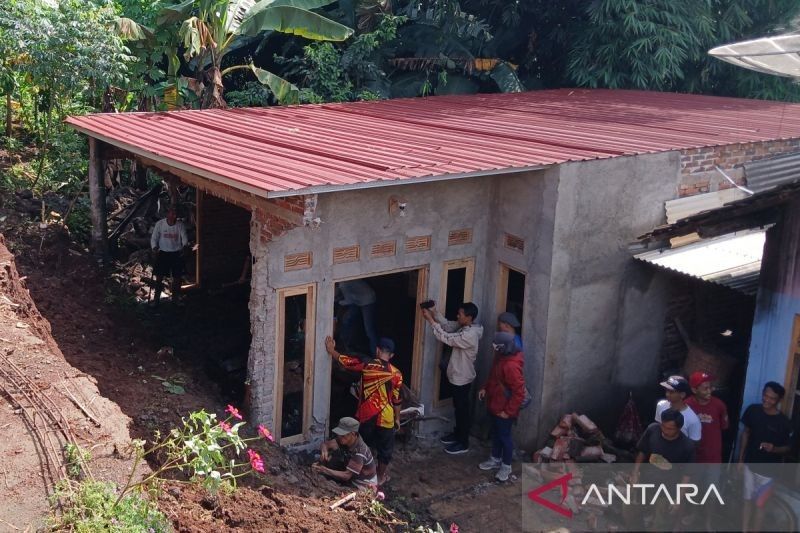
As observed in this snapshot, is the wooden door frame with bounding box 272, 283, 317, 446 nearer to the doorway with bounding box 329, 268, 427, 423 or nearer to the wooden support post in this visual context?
the doorway with bounding box 329, 268, 427, 423

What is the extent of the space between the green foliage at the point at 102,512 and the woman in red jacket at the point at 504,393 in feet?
12.4

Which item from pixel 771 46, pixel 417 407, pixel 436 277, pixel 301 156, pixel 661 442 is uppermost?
pixel 771 46

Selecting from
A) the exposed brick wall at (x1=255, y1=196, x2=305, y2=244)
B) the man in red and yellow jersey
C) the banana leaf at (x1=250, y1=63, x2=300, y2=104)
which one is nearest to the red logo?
the man in red and yellow jersey

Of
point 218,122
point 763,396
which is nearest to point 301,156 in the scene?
point 218,122

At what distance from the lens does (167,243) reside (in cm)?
1095

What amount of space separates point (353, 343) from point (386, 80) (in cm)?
805

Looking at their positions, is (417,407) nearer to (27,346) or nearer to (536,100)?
(27,346)

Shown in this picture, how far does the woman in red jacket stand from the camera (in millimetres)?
8203

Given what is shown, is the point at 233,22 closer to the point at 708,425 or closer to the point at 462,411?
the point at 462,411

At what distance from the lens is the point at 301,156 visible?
27.3ft

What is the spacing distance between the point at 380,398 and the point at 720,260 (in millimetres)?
4190

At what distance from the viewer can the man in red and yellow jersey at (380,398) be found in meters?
7.88

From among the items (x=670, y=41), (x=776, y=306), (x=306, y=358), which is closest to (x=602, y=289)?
(x=776, y=306)

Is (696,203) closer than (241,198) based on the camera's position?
No
